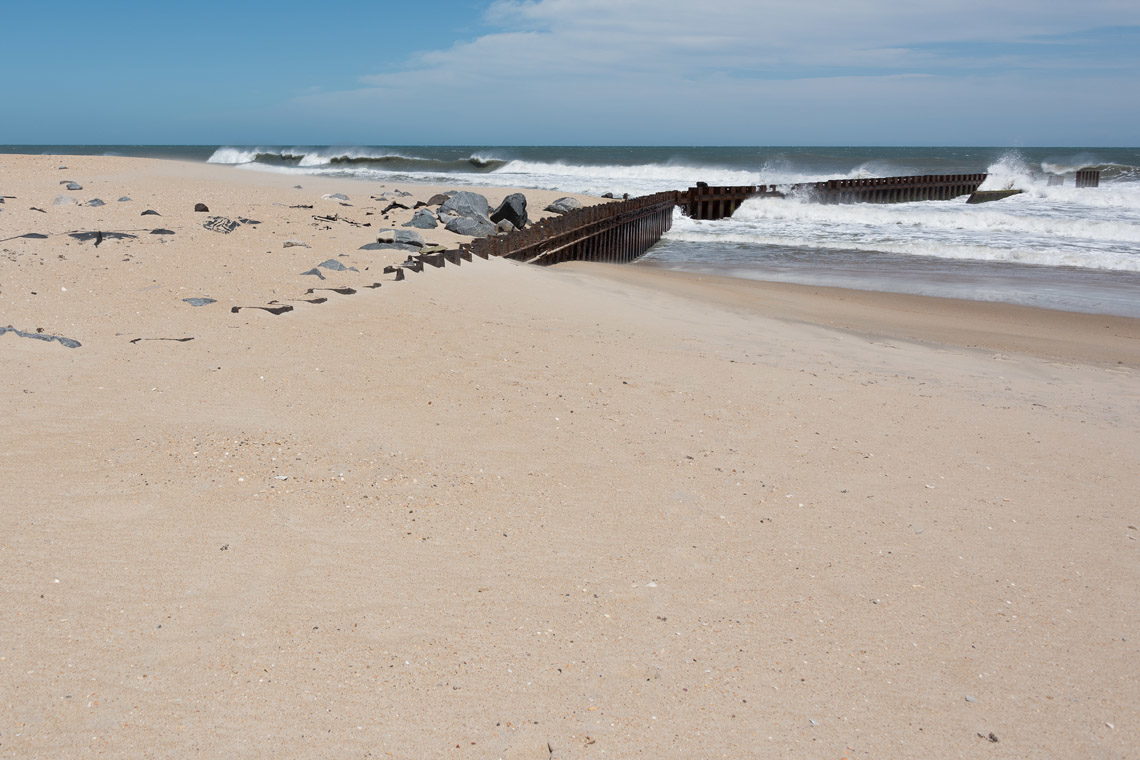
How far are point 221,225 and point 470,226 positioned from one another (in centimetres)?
510

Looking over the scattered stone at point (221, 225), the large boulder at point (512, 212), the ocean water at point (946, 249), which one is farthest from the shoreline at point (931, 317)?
the scattered stone at point (221, 225)

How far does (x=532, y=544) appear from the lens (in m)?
4.02

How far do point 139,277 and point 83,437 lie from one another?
4.17m

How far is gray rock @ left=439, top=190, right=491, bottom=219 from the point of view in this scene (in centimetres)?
1733

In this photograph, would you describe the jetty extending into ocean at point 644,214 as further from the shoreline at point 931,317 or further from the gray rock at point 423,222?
the gray rock at point 423,222

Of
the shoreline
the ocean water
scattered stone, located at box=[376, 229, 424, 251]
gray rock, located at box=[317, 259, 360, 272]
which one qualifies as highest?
scattered stone, located at box=[376, 229, 424, 251]

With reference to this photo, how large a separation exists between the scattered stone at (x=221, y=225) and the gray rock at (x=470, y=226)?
4.32 metres

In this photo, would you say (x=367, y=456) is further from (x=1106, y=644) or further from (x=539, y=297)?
(x=539, y=297)

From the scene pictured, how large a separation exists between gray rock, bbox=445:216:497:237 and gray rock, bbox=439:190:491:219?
680 mm

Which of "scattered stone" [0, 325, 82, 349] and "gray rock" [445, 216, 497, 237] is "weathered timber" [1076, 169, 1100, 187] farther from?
"scattered stone" [0, 325, 82, 349]

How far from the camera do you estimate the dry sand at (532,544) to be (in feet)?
9.57

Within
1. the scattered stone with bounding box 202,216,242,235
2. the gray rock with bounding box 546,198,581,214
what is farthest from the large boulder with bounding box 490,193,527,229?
the scattered stone with bounding box 202,216,242,235

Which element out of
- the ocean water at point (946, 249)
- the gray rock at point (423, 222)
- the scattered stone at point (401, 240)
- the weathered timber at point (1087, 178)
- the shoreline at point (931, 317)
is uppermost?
the weathered timber at point (1087, 178)

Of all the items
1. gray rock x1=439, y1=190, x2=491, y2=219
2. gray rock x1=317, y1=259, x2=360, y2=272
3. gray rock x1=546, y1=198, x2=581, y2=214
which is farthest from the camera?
gray rock x1=546, y1=198, x2=581, y2=214
